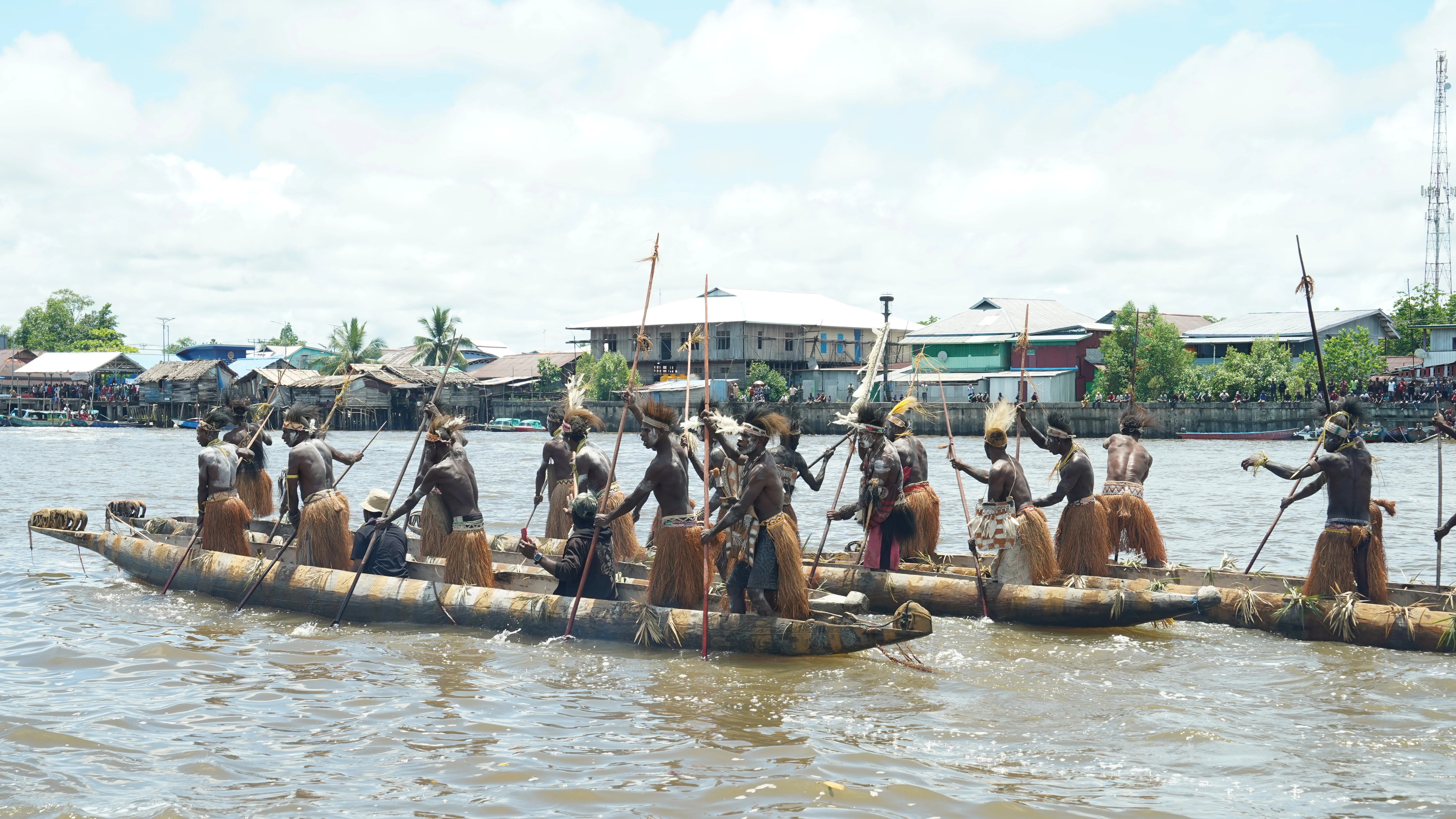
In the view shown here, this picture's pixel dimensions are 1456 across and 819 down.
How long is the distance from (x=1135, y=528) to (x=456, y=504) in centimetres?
666

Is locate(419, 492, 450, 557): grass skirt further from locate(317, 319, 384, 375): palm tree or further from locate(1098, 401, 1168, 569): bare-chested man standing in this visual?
locate(317, 319, 384, 375): palm tree

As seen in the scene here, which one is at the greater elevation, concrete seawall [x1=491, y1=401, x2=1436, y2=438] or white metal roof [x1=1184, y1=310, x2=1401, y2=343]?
white metal roof [x1=1184, y1=310, x2=1401, y2=343]

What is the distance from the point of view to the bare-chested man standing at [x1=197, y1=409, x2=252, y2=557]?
12.0 metres

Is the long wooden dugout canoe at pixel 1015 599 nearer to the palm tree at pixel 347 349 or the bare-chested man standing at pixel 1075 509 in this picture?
the bare-chested man standing at pixel 1075 509

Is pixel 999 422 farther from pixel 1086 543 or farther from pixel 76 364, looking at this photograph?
pixel 76 364

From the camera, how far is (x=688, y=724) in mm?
7496

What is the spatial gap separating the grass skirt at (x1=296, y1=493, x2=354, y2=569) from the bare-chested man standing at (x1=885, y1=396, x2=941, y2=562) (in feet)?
17.6

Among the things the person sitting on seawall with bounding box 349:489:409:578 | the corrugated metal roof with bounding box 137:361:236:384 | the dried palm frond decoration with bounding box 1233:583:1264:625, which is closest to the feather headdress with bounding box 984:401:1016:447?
the dried palm frond decoration with bounding box 1233:583:1264:625

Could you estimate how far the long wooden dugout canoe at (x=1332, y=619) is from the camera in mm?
9055

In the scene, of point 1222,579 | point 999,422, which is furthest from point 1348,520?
point 999,422

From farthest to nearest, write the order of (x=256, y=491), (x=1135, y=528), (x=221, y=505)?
(x=256, y=491) → (x=221, y=505) → (x=1135, y=528)

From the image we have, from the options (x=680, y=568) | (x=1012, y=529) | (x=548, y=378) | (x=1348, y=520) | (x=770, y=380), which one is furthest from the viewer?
(x=548, y=378)

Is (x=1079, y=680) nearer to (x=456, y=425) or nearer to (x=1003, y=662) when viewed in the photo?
(x=1003, y=662)

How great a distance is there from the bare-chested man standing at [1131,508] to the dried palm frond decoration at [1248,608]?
152 cm
